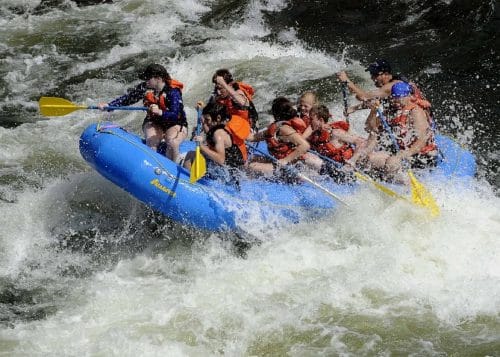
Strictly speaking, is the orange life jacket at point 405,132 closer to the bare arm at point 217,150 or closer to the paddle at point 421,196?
the paddle at point 421,196

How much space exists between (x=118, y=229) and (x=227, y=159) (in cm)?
136

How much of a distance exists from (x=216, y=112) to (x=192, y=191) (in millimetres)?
812

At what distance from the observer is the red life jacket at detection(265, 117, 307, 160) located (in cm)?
665

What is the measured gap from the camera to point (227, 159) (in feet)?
21.8

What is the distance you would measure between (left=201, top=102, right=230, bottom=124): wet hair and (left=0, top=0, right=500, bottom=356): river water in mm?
1033

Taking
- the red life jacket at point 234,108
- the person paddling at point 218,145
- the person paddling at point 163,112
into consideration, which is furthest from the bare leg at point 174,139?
the red life jacket at point 234,108

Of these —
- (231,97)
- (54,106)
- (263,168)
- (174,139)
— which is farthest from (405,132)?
(54,106)

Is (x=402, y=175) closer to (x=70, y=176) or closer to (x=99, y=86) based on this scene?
(x=70, y=176)

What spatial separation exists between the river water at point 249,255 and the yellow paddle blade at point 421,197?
13 cm

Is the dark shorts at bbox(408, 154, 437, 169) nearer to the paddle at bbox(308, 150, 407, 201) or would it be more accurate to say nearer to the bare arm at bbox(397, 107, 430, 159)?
the bare arm at bbox(397, 107, 430, 159)

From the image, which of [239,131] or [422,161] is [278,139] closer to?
[239,131]

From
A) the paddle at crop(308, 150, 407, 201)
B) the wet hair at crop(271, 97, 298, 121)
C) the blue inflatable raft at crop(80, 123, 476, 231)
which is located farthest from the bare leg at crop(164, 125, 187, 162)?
the paddle at crop(308, 150, 407, 201)

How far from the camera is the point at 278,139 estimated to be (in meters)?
6.69

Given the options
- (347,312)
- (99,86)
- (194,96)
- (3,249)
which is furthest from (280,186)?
(99,86)
